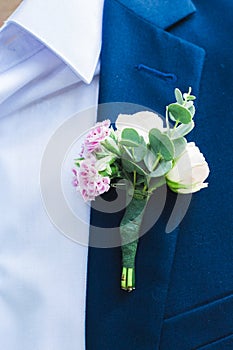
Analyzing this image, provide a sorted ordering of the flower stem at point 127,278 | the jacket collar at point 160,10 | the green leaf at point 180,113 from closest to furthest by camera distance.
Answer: the green leaf at point 180,113, the flower stem at point 127,278, the jacket collar at point 160,10

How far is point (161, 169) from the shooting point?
2.14 feet

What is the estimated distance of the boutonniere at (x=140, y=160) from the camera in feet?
2.10

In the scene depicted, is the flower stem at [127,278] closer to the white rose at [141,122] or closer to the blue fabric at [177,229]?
the blue fabric at [177,229]

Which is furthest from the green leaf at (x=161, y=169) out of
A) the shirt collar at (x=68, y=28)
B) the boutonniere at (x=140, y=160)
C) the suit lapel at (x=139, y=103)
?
the shirt collar at (x=68, y=28)

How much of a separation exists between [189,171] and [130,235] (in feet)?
0.42

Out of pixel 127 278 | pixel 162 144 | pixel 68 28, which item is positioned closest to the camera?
pixel 162 144

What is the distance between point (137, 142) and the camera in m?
0.65

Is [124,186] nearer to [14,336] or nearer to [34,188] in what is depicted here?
[34,188]

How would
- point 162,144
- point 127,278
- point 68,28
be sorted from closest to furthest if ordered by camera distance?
point 162,144
point 127,278
point 68,28

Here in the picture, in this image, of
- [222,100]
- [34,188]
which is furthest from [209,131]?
[34,188]

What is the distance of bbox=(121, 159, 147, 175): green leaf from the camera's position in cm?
66

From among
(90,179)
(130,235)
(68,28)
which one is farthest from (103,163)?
(68,28)

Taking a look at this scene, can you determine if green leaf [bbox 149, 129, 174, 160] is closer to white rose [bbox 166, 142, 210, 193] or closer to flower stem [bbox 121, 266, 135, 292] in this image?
white rose [bbox 166, 142, 210, 193]

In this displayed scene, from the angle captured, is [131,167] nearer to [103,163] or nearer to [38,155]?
[103,163]
